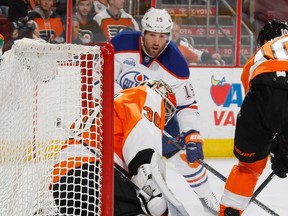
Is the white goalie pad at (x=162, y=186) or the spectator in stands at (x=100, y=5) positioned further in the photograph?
the spectator in stands at (x=100, y=5)

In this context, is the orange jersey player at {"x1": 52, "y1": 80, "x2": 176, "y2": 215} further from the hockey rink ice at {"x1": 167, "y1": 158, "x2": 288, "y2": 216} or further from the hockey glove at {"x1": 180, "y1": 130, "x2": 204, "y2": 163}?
the hockey rink ice at {"x1": 167, "y1": 158, "x2": 288, "y2": 216}

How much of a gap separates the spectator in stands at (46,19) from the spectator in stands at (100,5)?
32 centimetres

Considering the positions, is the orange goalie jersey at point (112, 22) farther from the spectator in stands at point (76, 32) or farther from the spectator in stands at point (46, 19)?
the spectator in stands at point (46, 19)

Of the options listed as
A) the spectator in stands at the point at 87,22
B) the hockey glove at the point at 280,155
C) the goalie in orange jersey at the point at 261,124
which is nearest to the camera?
the goalie in orange jersey at the point at 261,124

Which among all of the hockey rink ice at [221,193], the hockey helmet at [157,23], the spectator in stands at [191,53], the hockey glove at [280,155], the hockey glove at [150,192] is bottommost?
the hockey rink ice at [221,193]

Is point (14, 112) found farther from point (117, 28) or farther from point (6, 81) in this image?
point (117, 28)

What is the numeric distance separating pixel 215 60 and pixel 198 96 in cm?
37

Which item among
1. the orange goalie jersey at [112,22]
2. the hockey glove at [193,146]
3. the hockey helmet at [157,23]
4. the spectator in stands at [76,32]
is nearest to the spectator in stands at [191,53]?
the orange goalie jersey at [112,22]

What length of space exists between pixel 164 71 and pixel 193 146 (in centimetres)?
48

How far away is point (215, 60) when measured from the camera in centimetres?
669

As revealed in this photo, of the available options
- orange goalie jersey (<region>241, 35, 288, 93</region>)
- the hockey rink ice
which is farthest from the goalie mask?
the hockey rink ice

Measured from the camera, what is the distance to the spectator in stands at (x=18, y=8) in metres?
6.12

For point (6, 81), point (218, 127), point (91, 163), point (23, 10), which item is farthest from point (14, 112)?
point (218, 127)

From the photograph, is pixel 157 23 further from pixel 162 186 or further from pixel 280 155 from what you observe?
pixel 162 186
